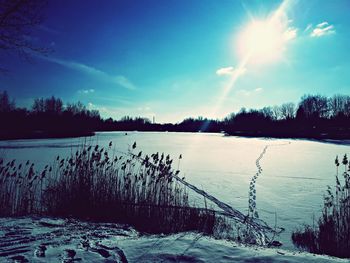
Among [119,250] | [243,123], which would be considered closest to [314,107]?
[243,123]

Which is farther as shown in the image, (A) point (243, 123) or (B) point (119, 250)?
(A) point (243, 123)

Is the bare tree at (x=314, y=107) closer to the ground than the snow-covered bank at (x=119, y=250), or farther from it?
farther from it

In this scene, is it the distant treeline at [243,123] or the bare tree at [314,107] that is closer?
the distant treeline at [243,123]

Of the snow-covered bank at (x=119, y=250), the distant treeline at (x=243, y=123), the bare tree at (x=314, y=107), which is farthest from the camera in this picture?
the bare tree at (x=314, y=107)

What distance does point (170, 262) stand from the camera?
217 centimetres

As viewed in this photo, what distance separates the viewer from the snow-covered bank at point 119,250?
2236 mm

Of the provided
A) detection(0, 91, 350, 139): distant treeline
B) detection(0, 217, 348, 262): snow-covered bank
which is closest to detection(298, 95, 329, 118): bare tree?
detection(0, 91, 350, 139): distant treeline

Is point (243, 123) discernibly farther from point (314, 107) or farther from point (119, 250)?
point (119, 250)

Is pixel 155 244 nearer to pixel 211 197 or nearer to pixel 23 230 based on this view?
pixel 23 230

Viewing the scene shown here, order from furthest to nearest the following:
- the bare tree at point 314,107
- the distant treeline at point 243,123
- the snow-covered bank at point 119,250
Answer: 1. the bare tree at point 314,107
2. the distant treeline at point 243,123
3. the snow-covered bank at point 119,250

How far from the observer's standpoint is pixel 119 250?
8.04 feet

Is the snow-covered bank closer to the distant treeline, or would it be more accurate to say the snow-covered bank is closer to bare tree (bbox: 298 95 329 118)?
the distant treeline

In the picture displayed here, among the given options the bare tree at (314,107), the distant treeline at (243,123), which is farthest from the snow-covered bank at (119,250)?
the bare tree at (314,107)

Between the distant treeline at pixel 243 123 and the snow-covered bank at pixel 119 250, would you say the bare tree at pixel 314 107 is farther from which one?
the snow-covered bank at pixel 119 250
